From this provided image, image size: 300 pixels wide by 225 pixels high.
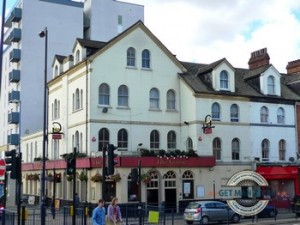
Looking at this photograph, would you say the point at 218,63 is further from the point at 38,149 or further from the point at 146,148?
the point at 38,149

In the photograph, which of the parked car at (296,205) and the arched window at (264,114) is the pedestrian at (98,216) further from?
the arched window at (264,114)

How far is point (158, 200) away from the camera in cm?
3688

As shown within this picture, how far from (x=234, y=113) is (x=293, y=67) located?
13.5 metres

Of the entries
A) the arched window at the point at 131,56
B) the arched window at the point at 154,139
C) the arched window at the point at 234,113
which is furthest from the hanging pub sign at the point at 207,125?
the arched window at the point at 131,56

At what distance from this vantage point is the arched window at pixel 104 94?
3781 cm

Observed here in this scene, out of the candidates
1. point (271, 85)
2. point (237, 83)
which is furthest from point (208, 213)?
point (271, 85)

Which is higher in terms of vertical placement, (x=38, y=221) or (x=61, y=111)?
(x=61, y=111)

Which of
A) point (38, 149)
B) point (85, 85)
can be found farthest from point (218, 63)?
point (38, 149)

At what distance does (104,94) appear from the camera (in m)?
38.0

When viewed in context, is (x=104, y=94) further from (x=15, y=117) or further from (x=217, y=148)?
(x=15, y=117)

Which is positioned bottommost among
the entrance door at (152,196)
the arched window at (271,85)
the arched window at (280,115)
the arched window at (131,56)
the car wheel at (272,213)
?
the car wheel at (272,213)

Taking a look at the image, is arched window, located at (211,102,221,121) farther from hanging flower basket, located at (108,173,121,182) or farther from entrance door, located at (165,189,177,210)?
hanging flower basket, located at (108,173,121,182)

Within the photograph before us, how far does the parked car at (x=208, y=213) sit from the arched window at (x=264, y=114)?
14.7 meters

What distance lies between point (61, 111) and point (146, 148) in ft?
29.8
